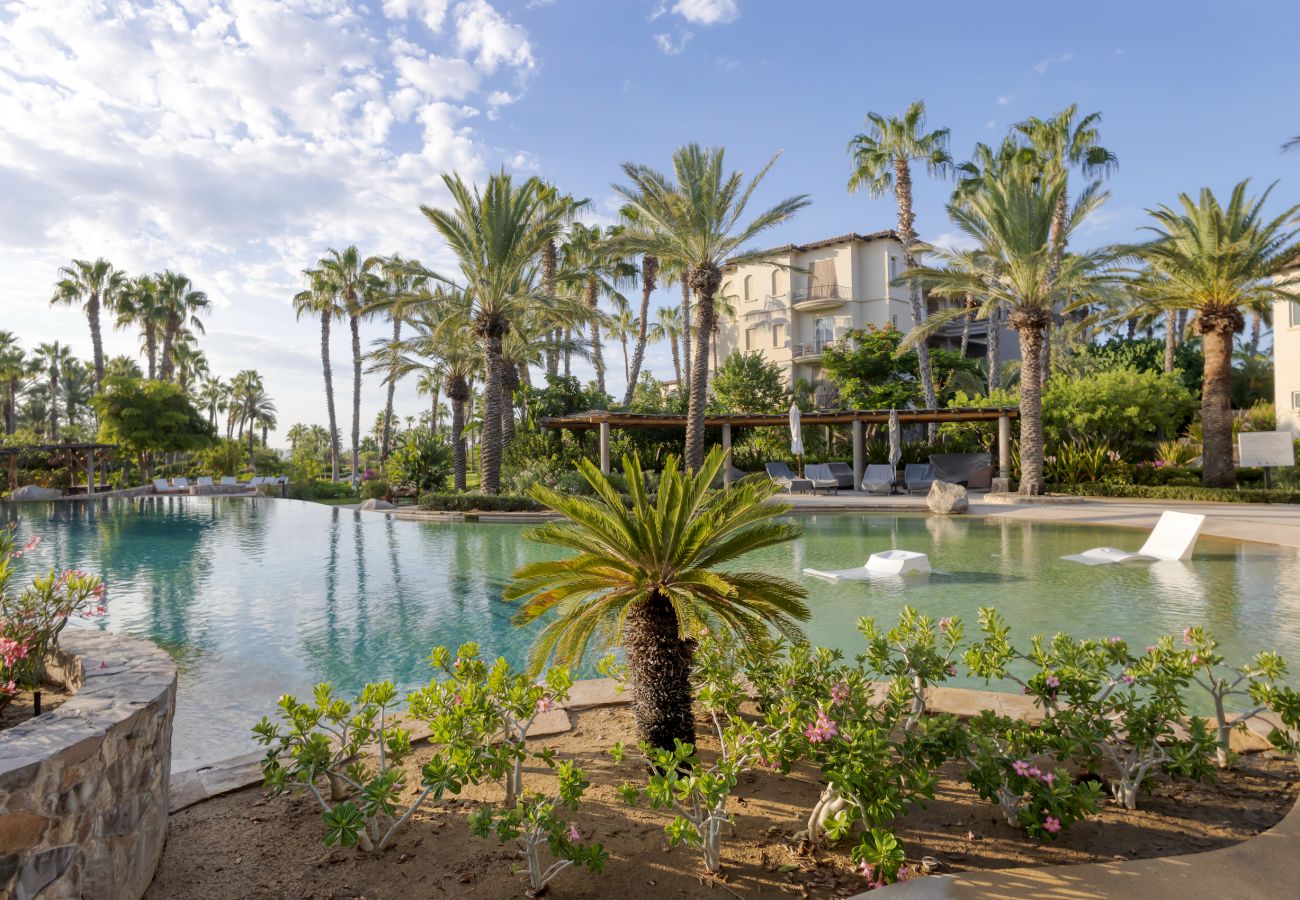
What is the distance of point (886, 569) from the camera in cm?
1055

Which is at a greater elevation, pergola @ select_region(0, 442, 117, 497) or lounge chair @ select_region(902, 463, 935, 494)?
pergola @ select_region(0, 442, 117, 497)

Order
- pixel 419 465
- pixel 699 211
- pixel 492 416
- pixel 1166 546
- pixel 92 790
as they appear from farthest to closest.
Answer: pixel 419 465 → pixel 492 416 → pixel 699 211 → pixel 1166 546 → pixel 92 790

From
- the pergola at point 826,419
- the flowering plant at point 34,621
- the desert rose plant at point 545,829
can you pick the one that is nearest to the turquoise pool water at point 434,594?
the flowering plant at point 34,621

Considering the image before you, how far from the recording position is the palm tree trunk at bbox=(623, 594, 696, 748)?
4.10 metres

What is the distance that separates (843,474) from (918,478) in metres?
3.19

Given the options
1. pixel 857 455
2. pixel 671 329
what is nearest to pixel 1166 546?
pixel 857 455

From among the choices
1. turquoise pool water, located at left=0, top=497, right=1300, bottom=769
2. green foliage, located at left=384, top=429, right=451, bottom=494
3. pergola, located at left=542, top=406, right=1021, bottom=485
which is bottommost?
turquoise pool water, located at left=0, top=497, right=1300, bottom=769

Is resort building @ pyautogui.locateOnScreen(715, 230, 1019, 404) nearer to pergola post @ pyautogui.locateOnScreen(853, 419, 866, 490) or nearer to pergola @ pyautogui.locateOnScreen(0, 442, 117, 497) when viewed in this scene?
pergola post @ pyautogui.locateOnScreen(853, 419, 866, 490)

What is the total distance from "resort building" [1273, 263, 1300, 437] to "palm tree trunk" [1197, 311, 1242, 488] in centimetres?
550

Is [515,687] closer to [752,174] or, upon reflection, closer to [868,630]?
[868,630]

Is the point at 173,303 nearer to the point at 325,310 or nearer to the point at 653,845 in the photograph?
the point at 325,310

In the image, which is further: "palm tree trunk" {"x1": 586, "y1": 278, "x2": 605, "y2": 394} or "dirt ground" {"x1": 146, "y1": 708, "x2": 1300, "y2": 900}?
"palm tree trunk" {"x1": 586, "y1": 278, "x2": 605, "y2": 394}

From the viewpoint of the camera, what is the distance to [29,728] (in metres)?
2.58

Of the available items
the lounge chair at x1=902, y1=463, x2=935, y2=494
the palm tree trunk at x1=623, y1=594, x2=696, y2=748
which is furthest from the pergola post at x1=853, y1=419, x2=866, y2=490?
the palm tree trunk at x1=623, y1=594, x2=696, y2=748
